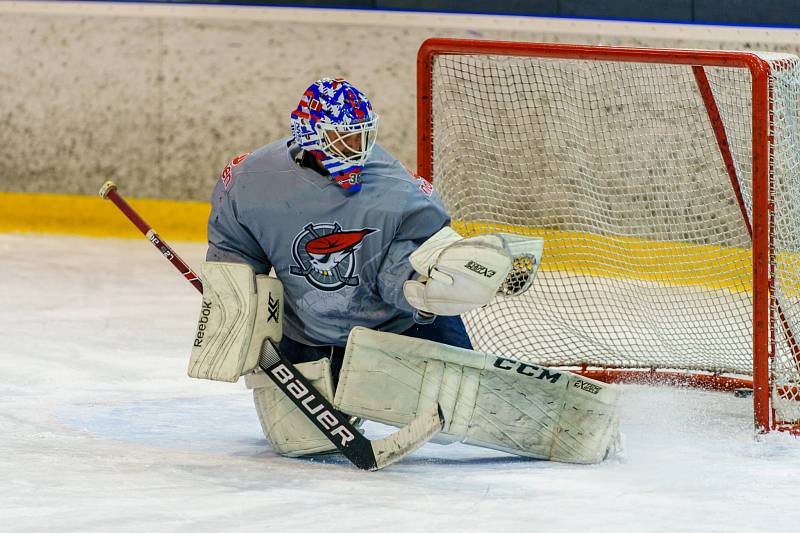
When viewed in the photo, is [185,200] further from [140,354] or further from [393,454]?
[393,454]

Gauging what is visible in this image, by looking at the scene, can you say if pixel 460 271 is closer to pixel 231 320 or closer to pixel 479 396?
pixel 479 396

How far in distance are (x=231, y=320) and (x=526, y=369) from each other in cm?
64

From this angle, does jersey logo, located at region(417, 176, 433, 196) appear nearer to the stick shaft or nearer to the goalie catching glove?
the goalie catching glove

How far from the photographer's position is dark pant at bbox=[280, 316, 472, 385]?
11.1ft

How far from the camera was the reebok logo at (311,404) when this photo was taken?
127 inches

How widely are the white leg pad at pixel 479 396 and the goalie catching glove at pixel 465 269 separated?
18 centimetres

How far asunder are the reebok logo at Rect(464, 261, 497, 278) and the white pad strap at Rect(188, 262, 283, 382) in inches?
19.7

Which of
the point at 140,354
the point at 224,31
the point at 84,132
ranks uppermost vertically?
the point at 224,31

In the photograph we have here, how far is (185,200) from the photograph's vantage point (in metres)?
6.84

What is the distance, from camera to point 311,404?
128 inches

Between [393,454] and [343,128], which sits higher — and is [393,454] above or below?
below

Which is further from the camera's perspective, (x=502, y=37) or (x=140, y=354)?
(x=502, y=37)

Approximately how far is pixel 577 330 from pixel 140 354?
1310 mm

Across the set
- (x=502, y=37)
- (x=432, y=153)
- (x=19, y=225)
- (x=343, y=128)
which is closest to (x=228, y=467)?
(x=343, y=128)
